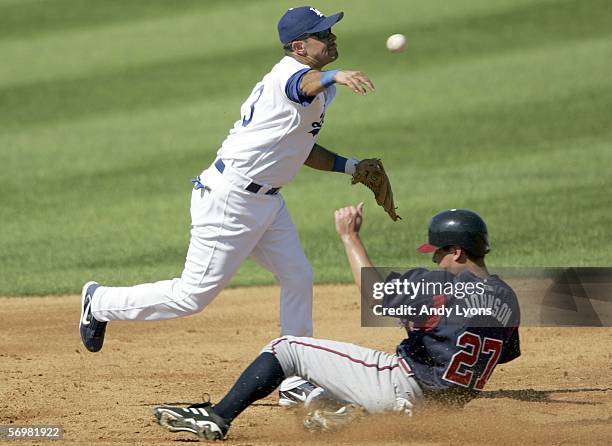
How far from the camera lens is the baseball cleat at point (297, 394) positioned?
575 cm

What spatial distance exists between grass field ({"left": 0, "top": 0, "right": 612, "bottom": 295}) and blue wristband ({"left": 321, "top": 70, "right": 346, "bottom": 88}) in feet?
14.3

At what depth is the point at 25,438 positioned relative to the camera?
5.12m

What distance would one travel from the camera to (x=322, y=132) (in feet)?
48.8

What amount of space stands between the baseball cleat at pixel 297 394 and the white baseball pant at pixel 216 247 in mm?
580

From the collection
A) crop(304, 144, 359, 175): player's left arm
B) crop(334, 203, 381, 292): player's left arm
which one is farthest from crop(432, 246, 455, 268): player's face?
crop(304, 144, 359, 175): player's left arm

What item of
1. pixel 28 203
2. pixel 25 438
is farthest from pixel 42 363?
pixel 28 203

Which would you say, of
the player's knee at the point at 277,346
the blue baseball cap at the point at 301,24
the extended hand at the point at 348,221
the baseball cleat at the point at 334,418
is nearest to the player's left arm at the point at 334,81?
the blue baseball cap at the point at 301,24

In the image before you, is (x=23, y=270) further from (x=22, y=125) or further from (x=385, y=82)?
(x=385, y=82)

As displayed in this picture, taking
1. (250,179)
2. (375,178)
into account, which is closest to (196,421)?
(250,179)

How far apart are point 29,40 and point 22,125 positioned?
409 centimetres

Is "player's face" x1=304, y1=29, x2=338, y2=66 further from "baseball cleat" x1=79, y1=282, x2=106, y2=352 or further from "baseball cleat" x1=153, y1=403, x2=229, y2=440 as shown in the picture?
"baseball cleat" x1=153, y1=403, x2=229, y2=440

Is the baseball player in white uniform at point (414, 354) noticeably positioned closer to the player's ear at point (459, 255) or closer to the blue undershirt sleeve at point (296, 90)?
the player's ear at point (459, 255)

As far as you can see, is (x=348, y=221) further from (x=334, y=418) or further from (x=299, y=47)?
(x=299, y=47)

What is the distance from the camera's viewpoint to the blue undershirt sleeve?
215 inches
